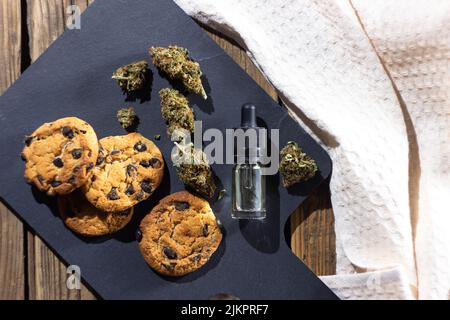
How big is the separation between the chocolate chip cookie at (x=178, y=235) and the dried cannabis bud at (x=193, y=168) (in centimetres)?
4

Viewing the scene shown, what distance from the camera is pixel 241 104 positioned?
1.43 meters

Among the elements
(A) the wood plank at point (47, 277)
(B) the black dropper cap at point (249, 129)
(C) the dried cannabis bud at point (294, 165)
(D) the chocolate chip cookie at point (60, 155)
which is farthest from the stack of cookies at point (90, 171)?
(C) the dried cannabis bud at point (294, 165)

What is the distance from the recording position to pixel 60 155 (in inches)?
51.5

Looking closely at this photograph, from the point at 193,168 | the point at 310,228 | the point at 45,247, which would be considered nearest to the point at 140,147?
the point at 193,168

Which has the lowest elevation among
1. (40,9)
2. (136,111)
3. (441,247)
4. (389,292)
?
(389,292)

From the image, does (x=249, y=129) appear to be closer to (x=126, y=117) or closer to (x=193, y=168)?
(x=193, y=168)

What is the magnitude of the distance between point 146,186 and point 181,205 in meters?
0.11

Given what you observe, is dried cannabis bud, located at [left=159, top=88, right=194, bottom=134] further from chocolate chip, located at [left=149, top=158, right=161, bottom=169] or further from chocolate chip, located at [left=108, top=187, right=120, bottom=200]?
chocolate chip, located at [left=108, top=187, right=120, bottom=200]

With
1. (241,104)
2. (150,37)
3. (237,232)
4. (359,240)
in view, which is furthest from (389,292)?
(150,37)

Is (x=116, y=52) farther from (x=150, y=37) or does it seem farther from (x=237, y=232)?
(x=237, y=232)

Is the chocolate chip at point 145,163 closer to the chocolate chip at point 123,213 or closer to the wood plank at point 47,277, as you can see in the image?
the chocolate chip at point 123,213

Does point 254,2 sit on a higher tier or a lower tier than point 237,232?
higher

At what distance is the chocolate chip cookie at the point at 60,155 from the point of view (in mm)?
1296

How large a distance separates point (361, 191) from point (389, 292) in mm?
269
